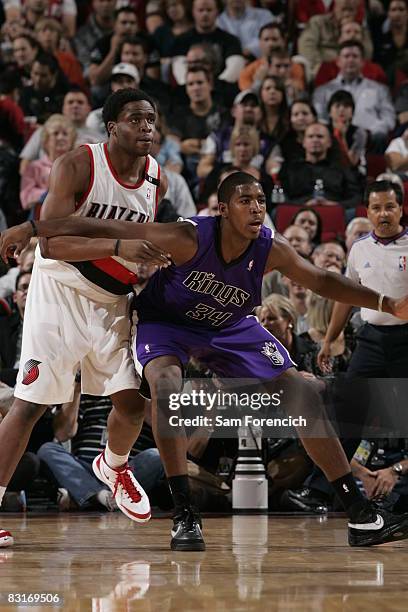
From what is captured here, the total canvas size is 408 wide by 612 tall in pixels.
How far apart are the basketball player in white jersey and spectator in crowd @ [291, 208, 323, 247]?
3372mm

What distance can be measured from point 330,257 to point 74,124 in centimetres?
306

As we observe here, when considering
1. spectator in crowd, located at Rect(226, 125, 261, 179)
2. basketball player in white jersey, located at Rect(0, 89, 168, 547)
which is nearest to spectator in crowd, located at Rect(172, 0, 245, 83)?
spectator in crowd, located at Rect(226, 125, 261, 179)

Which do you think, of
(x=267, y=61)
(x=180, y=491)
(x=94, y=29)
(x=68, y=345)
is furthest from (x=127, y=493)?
(x=94, y=29)

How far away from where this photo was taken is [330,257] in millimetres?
6898

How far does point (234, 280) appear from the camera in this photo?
4160 mm

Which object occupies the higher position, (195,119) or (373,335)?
(195,119)

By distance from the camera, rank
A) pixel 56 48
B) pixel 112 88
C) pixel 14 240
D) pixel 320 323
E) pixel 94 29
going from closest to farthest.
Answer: pixel 14 240
pixel 320 323
pixel 112 88
pixel 56 48
pixel 94 29

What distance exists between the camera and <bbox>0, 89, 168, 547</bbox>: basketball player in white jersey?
4.07 metres

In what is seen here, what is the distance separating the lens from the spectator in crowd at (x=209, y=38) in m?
10.2

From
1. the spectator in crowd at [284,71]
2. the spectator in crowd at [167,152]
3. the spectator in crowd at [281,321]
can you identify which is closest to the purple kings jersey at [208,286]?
the spectator in crowd at [281,321]

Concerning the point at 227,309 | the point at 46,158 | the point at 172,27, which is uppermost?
the point at 172,27

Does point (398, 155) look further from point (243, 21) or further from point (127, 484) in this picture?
point (127, 484)

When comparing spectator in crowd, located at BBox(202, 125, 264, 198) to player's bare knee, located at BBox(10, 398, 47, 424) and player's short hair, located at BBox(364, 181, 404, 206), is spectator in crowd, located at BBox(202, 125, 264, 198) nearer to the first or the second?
player's short hair, located at BBox(364, 181, 404, 206)

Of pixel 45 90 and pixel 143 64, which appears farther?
pixel 143 64
